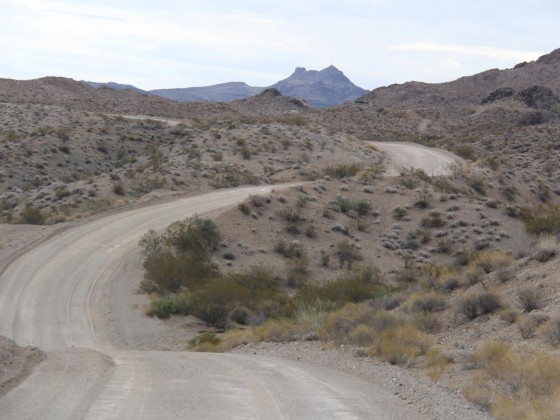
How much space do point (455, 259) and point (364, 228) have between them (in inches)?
250

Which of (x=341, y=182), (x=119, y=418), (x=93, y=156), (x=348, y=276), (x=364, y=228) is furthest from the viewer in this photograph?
(x=93, y=156)

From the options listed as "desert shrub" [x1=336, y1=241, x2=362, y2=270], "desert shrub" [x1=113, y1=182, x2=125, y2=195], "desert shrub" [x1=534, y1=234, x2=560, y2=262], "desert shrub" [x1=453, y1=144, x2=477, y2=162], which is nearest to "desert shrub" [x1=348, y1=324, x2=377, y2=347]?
"desert shrub" [x1=534, y1=234, x2=560, y2=262]

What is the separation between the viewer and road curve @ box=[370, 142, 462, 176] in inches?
2426

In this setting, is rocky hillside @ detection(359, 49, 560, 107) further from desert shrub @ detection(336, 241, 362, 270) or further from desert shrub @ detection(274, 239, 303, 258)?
desert shrub @ detection(274, 239, 303, 258)

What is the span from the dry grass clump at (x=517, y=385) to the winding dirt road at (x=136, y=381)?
1256 millimetres

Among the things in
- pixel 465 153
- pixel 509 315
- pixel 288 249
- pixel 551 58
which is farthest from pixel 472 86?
pixel 509 315

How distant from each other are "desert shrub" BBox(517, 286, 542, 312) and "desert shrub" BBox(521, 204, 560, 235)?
72.9 feet

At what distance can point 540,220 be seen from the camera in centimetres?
4103

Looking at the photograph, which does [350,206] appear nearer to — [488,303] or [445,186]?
[445,186]

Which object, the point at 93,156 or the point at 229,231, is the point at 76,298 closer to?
the point at 229,231

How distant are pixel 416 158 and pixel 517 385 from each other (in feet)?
200

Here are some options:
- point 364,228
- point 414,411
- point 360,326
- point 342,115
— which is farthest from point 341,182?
point 342,115

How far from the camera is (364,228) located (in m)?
40.5

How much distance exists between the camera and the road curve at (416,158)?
6162 cm
